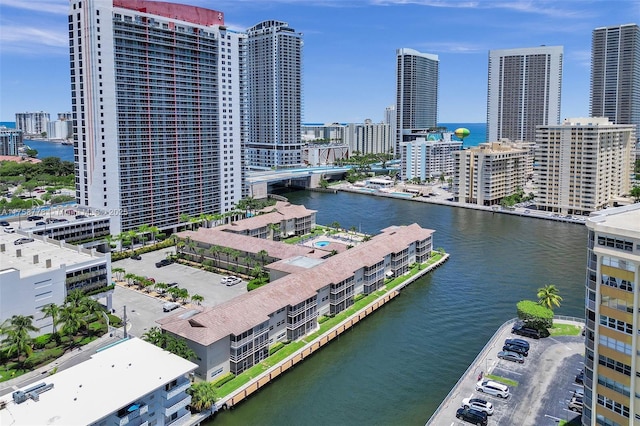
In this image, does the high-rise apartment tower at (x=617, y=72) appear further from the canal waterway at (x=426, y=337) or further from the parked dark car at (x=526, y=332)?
the parked dark car at (x=526, y=332)

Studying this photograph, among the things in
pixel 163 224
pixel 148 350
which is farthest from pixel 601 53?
pixel 148 350

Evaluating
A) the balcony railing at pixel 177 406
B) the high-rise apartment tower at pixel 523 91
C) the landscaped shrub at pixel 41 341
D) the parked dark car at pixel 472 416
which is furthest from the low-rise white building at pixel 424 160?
the balcony railing at pixel 177 406

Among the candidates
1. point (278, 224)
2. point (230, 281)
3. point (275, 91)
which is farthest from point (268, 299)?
point (275, 91)

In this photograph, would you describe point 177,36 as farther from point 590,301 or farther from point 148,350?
point 590,301

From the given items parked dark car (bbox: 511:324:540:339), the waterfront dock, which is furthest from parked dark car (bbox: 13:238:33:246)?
the waterfront dock

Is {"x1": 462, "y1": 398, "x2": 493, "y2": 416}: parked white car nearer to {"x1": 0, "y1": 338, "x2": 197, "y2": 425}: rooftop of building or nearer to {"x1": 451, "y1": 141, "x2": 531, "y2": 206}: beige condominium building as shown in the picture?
{"x1": 0, "y1": 338, "x2": 197, "y2": 425}: rooftop of building

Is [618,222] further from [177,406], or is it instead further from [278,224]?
[278,224]

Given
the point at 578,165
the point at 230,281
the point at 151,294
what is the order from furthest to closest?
the point at 578,165 < the point at 230,281 < the point at 151,294
